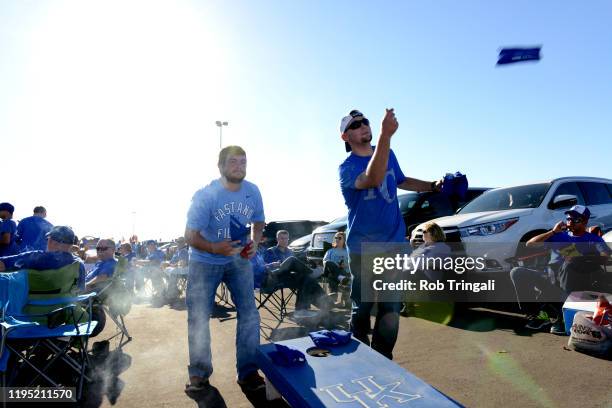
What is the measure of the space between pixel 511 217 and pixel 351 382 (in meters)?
5.42

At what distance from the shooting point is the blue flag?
3.38 metres

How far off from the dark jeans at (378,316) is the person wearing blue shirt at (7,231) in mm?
7094

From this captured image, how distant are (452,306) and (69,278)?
5.34 meters

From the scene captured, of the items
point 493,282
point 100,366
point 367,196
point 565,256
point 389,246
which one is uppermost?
point 367,196

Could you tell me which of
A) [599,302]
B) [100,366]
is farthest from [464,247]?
[100,366]

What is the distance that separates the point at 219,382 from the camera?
379 cm

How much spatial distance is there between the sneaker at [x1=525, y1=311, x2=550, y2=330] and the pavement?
14 centimetres

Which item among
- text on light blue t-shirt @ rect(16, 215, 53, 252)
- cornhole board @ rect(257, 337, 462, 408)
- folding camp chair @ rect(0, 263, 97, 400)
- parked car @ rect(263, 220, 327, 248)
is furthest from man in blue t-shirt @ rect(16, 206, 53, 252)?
parked car @ rect(263, 220, 327, 248)

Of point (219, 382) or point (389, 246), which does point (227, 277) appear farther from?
point (389, 246)

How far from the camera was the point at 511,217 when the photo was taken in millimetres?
6746

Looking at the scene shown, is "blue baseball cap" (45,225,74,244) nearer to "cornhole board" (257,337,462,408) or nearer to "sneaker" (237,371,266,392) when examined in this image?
"sneaker" (237,371,266,392)

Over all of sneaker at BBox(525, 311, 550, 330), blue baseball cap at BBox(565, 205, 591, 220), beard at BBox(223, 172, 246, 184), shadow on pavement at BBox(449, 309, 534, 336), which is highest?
beard at BBox(223, 172, 246, 184)

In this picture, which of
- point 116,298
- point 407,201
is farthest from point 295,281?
point 407,201

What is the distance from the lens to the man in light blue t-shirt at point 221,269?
3.46 meters
